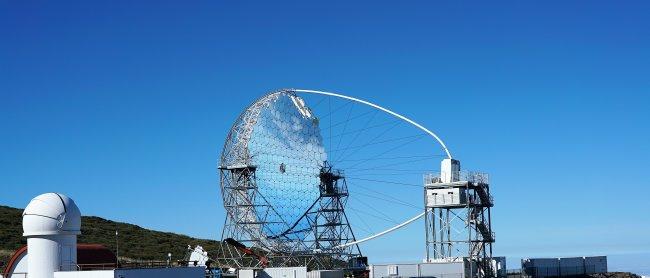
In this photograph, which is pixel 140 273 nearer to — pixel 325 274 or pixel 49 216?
pixel 49 216

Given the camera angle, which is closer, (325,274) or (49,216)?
(49,216)

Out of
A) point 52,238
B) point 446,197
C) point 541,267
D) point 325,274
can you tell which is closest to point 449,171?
point 446,197

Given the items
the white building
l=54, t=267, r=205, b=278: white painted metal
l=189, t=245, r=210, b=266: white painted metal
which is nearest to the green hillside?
l=189, t=245, r=210, b=266: white painted metal

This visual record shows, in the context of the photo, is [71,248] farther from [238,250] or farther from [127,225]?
[127,225]

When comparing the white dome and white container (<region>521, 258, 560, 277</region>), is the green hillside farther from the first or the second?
the white dome

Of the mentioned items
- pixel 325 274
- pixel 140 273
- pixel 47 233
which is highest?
pixel 47 233

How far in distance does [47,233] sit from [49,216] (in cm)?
113

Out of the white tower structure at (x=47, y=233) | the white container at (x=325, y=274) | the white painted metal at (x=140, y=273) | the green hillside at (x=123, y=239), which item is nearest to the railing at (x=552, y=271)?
the white container at (x=325, y=274)

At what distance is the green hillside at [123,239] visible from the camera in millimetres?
109375

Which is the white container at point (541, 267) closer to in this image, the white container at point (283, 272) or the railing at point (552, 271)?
the railing at point (552, 271)

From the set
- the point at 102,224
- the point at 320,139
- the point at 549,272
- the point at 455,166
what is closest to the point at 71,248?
the point at 320,139

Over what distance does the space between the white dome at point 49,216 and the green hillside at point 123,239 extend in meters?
38.8

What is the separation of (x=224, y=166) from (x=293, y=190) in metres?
6.89

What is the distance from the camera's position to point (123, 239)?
12812 centimetres
